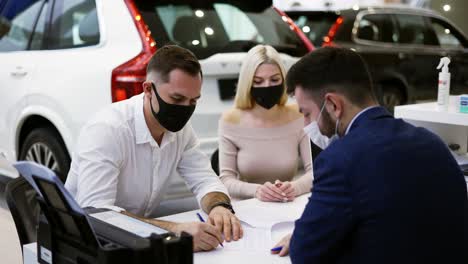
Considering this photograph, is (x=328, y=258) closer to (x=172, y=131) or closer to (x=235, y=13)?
(x=172, y=131)

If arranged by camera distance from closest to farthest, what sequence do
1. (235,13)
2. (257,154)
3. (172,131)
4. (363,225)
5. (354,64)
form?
1. (363,225)
2. (354,64)
3. (172,131)
4. (257,154)
5. (235,13)

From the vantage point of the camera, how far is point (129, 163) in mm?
2578

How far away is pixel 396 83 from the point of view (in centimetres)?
732

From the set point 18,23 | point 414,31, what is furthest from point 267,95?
point 414,31

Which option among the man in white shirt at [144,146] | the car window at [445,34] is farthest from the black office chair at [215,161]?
the car window at [445,34]

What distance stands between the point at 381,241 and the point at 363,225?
0.18 feet

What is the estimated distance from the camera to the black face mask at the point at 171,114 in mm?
2553

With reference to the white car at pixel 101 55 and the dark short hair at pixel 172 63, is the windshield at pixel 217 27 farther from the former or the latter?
the dark short hair at pixel 172 63

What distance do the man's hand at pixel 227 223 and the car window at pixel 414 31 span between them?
547cm

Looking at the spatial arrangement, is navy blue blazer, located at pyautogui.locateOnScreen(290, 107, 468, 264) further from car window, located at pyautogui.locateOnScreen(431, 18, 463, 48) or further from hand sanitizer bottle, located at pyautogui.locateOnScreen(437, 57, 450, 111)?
car window, located at pyautogui.locateOnScreen(431, 18, 463, 48)

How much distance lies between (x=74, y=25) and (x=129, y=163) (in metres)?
1.90

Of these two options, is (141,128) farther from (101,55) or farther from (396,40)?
(396,40)

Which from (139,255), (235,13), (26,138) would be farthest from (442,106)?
(26,138)

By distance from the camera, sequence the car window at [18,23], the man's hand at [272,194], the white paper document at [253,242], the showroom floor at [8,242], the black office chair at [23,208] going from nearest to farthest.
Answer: the white paper document at [253,242]
the black office chair at [23,208]
the man's hand at [272,194]
the showroom floor at [8,242]
the car window at [18,23]
